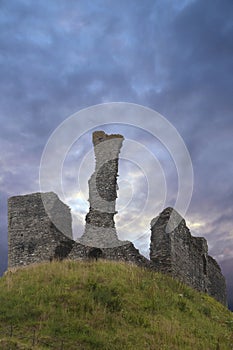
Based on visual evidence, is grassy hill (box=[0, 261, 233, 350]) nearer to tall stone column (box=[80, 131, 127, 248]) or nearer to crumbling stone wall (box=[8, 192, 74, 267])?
crumbling stone wall (box=[8, 192, 74, 267])

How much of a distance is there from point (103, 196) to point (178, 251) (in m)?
5.12

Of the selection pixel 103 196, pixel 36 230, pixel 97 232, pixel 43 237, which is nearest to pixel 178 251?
pixel 97 232

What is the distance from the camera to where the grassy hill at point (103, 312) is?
43.8 feet

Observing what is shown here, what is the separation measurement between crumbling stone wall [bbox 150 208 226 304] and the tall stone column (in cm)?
222

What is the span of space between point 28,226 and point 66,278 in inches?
331

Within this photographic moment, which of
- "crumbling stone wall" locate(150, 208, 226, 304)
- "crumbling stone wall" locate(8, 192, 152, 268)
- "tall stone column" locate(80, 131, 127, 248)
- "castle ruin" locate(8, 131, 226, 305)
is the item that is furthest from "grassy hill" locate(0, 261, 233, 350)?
"tall stone column" locate(80, 131, 127, 248)

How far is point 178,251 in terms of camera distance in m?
24.8

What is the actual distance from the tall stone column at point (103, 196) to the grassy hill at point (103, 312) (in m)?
4.70

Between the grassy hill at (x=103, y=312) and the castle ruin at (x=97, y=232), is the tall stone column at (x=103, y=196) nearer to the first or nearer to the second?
the castle ruin at (x=97, y=232)

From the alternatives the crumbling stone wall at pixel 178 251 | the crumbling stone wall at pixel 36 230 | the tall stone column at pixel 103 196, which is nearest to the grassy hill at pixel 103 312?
the crumbling stone wall at pixel 178 251

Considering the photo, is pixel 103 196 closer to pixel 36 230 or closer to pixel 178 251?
pixel 36 230

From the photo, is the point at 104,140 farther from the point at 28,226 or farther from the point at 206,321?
the point at 206,321

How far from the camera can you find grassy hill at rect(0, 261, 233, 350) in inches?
525

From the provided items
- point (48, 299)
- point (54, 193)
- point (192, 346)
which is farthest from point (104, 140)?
point (192, 346)
